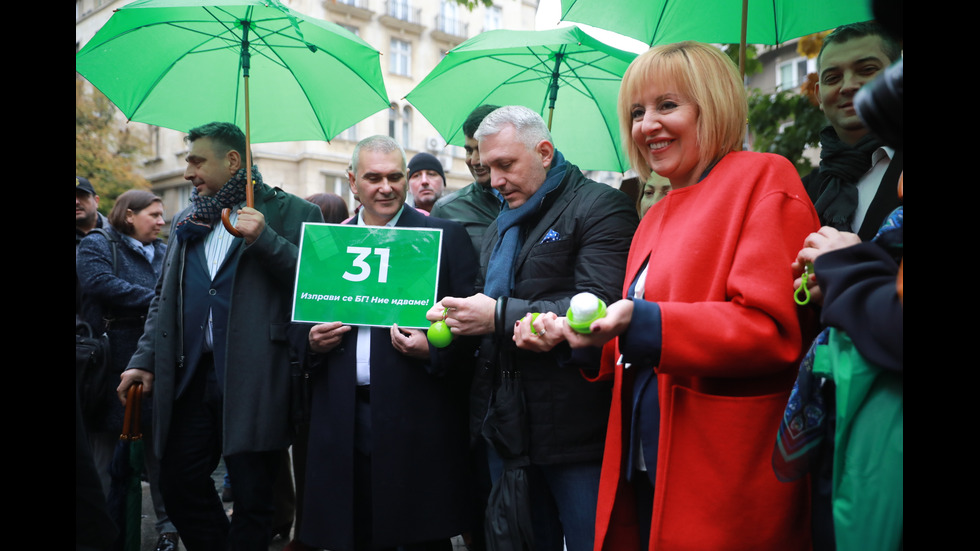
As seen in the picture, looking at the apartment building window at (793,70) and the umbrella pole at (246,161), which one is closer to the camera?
the umbrella pole at (246,161)

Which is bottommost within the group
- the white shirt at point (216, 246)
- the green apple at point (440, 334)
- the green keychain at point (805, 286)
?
the green apple at point (440, 334)

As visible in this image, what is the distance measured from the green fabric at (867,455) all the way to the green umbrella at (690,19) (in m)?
2.54

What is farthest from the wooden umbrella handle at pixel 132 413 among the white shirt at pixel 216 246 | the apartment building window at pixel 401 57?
the apartment building window at pixel 401 57

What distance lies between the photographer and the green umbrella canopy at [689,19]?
138 inches

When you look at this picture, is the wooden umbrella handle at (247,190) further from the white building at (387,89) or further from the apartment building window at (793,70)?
the white building at (387,89)

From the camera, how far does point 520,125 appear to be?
294 centimetres

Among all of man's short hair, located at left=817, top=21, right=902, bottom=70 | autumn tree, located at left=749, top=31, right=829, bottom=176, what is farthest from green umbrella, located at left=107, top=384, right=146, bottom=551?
autumn tree, located at left=749, top=31, right=829, bottom=176

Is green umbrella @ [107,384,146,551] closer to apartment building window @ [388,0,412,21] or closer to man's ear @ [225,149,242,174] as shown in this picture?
man's ear @ [225,149,242,174]

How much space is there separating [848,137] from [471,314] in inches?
57.0

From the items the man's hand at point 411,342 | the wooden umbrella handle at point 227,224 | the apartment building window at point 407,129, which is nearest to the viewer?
the man's hand at point 411,342

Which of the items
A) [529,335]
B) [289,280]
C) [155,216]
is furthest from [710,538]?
[155,216]

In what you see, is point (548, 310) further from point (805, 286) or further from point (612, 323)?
point (805, 286)

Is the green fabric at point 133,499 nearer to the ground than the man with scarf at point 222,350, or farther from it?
nearer to the ground

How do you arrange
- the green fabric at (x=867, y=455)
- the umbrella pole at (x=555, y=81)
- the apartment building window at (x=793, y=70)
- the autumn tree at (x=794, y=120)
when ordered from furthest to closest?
the apartment building window at (x=793, y=70)
the autumn tree at (x=794, y=120)
the umbrella pole at (x=555, y=81)
the green fabric at (x=867, y=455)
